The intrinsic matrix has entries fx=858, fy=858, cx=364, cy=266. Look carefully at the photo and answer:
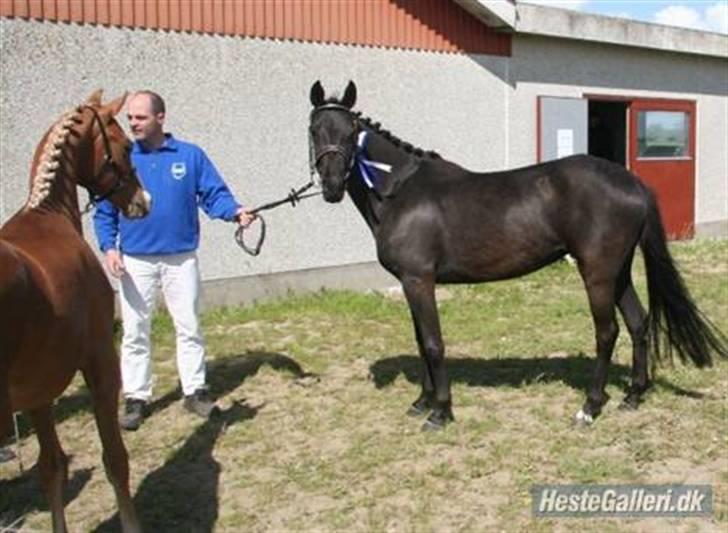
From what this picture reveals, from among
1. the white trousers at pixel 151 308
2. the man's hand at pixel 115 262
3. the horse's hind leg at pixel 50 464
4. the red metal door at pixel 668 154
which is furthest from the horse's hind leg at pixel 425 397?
the red metal door at pixel 668 154

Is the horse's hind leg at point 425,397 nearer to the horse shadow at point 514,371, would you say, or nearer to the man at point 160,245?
the horse shadow at point 514,371

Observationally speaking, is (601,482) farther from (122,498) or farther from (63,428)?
(63,428)

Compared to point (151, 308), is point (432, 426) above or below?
below

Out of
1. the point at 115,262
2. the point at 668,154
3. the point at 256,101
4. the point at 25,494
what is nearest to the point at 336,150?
the point at 115,262

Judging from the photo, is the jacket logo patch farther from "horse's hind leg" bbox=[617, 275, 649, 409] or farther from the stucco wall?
the stucco wall

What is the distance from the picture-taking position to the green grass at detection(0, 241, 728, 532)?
3.99 metres

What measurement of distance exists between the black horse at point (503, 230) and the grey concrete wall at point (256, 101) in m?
3.33

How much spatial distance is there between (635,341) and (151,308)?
2997 mm

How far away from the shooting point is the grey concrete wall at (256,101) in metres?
7.26

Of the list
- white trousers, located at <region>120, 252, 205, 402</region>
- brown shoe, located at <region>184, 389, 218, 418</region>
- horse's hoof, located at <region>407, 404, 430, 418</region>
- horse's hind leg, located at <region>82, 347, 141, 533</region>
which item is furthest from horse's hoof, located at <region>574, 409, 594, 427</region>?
horse's hind leg, located at <region>82, 347, 141, 533</region>

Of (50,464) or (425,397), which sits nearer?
(50,464)

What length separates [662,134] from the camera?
13.9 meters

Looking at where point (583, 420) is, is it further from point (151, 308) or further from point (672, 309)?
point (151, 308)

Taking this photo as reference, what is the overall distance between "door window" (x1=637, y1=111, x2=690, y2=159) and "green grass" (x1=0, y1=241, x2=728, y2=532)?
6466 millimetres
